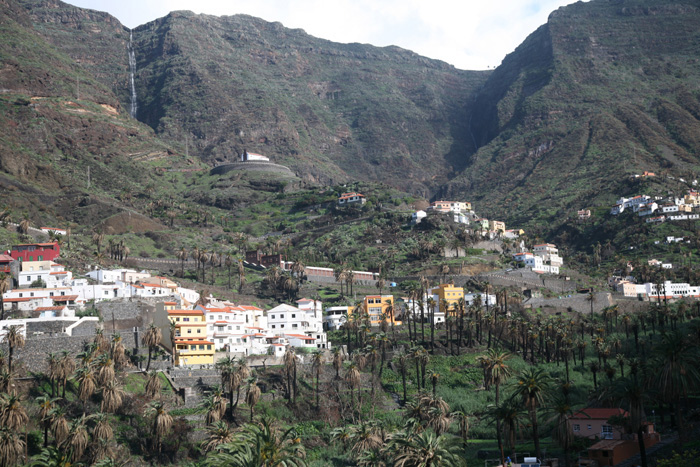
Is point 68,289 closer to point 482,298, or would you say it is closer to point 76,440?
point 76,440

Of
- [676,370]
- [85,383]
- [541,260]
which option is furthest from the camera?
[541,260]

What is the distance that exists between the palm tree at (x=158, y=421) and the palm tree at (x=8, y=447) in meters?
12.8

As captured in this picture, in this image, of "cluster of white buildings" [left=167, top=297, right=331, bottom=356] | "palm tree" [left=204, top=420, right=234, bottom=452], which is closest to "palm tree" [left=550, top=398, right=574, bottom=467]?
"palm tree" [left=204, top=420, right=234, bottom=452]

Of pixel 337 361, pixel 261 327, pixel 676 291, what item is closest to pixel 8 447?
pixel 337 361

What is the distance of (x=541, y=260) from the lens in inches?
6373

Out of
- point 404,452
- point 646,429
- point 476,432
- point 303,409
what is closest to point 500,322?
point 476,432

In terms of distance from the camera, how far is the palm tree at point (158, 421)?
71312 millimetres

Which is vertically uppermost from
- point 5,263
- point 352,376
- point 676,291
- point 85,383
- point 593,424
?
point 5,263

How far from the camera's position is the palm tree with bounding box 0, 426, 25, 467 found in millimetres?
59719

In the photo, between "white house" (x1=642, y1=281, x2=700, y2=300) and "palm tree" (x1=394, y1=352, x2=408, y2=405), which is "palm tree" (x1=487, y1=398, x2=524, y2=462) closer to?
"palm tree" (x1=394, y1=352, x2=408, y2=405)

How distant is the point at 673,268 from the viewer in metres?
160

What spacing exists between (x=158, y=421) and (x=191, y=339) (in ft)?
76.9

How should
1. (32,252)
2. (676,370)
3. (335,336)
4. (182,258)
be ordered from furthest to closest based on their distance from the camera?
(182,258)
(335,336)
(32,252)
(676,370)

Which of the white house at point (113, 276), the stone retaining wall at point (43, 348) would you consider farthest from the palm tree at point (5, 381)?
the white house at point (113, 276)
